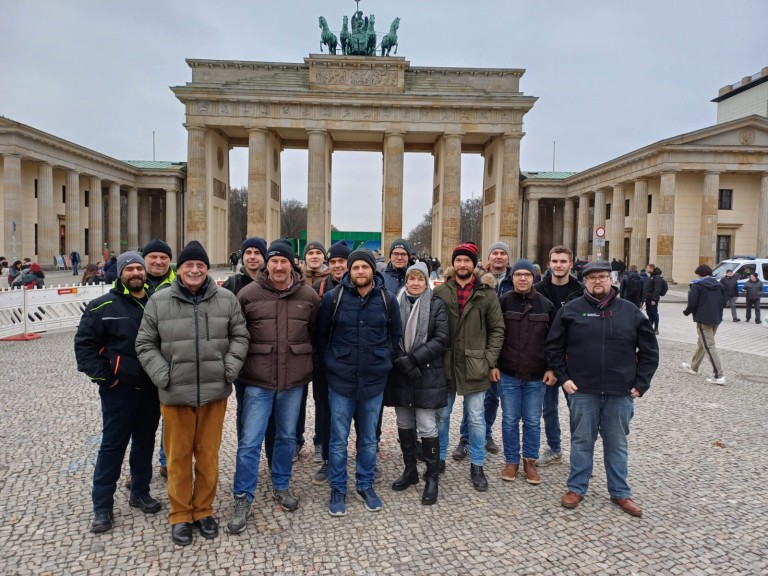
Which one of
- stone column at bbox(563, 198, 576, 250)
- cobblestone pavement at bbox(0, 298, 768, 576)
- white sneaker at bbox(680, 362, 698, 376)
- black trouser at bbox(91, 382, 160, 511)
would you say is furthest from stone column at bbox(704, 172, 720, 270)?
black trouser at bbox(91, 382, 160, 511)

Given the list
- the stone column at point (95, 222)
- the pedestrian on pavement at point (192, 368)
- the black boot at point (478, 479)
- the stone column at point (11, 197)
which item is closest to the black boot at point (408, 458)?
the black boot at point (478, 479)

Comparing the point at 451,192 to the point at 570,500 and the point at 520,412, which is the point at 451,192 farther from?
the point at 570,500

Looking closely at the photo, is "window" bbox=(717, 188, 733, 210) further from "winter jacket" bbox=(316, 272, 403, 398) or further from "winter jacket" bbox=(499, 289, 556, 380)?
"winter jacket" bbox=(316, 272, 403, 398)

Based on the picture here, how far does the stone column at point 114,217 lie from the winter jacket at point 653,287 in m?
44.6

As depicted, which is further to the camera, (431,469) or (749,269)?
(749,269)

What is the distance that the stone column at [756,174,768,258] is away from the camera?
3497cm

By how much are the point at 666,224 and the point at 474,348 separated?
3561cm

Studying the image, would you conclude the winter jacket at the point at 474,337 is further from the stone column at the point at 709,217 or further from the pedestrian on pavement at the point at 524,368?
the stone column at the point at 709,217

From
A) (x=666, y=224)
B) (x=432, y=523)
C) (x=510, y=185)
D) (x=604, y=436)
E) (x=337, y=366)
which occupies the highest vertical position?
(x=510, y=185)

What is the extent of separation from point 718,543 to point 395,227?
35.7 meters

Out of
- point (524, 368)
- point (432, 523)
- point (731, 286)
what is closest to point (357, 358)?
point (432, 523)

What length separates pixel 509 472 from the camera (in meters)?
4.94

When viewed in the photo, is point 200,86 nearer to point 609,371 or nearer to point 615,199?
point 615,199

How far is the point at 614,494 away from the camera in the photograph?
4.44 metres
